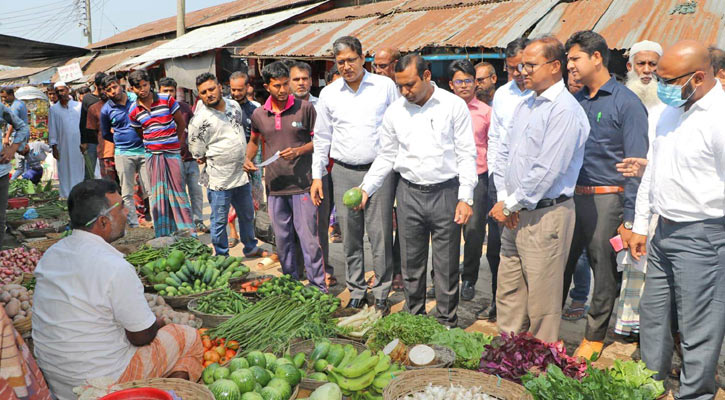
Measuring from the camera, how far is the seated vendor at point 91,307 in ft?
9.74

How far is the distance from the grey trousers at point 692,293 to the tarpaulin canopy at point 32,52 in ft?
23.2

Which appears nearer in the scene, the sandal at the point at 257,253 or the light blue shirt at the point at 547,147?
the light blue shirt at the point at 547,147

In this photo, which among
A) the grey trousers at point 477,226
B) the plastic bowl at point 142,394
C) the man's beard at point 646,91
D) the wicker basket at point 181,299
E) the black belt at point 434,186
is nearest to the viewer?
the plastic bowl at point 142,394

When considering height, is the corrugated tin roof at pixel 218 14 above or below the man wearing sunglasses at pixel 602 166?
above

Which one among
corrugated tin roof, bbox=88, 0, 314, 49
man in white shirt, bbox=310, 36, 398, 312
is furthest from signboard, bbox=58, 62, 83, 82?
man in white shirt, bbox=310, 36, 398, 312

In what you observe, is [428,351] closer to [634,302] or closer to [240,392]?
[240,392]

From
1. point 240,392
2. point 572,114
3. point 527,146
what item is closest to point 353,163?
point 527,146

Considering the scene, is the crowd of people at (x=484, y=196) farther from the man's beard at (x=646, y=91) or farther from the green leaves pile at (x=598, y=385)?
the green leaves pile at (x=598, y=385)

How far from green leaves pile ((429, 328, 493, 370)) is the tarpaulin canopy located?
20.0 feet

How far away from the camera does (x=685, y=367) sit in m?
3.29

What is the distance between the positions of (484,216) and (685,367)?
222 centimetres

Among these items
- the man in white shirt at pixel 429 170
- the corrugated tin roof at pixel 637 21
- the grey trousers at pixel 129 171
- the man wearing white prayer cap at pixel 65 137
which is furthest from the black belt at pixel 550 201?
the man wearing white prayer cap at pixel 65 137

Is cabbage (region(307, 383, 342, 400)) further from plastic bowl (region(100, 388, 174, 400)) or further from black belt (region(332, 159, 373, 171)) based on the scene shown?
black belt (region(332, 159, 373, 171))

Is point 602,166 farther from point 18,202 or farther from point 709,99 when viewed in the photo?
point 18,202
